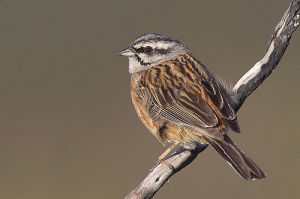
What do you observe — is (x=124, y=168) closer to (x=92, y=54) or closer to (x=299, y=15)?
(x=92, y=54)

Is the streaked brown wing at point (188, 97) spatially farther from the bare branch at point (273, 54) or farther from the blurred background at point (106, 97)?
the blurred background at point (106, 97)

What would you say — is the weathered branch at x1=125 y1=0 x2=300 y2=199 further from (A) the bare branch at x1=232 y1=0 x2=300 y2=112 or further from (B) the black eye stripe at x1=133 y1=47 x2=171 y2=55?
(B) the black eye stripe at x1=133 y1=47 x2=171 y2=55

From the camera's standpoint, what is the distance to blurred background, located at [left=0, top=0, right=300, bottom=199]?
8344 mm

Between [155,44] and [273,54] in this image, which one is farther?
[155,44]

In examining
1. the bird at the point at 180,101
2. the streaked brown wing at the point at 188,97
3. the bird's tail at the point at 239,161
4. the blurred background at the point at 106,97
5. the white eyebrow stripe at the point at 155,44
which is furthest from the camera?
the blurred background at the point at 106,97

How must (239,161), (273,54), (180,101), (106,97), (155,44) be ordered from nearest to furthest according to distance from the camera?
(239,161) < (180,101) < (273,54) < (155,44) < (106,97)

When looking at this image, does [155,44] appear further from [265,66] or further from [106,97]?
[106,97]

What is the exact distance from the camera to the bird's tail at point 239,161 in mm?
4871

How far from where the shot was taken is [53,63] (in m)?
10.1

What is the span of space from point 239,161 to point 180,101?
2.65 feet

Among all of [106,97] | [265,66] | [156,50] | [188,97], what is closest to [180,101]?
[188,97]

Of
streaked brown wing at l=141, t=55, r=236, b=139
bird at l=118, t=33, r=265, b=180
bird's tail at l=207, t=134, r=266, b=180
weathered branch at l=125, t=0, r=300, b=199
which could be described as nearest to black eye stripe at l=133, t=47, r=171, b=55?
bird at l=118, t=33, r=265, b=180

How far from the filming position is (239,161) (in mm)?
4922

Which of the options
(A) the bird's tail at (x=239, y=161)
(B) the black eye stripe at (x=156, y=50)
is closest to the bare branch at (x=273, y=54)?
(A) the bird's tail at (x=239, y=161)
